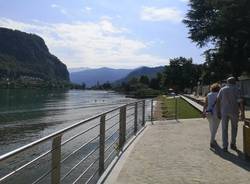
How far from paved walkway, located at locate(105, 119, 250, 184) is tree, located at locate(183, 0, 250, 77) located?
35.8 metres

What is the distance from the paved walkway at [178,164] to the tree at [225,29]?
3580 centimetres

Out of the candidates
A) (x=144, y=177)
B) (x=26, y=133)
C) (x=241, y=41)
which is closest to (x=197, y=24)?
(x=241, y=41)

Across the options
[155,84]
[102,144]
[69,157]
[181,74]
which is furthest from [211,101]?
[155,84]

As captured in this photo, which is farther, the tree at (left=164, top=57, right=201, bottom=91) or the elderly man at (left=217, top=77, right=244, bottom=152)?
the tree at (left=164, top=57, right=201, bottom=91)

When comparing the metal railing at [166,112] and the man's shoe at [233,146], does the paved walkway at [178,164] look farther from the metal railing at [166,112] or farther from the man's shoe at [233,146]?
the metal railing at [166,112]

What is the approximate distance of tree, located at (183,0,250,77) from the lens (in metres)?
49.4

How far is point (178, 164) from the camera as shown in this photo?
10.7 meters

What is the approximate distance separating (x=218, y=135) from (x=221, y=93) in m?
3.77

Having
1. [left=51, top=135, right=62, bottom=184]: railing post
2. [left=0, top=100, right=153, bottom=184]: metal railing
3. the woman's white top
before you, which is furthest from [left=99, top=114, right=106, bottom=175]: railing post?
the woman's white top

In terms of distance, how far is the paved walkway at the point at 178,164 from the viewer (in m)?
9.12

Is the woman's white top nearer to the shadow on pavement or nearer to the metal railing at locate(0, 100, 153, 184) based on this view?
the shadow on pavement

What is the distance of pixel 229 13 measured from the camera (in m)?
49.2

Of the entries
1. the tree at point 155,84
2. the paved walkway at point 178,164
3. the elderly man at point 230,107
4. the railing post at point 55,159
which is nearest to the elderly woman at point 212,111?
the paved walkway at point 178,164

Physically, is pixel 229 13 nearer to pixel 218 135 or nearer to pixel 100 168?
pixel 218 135
